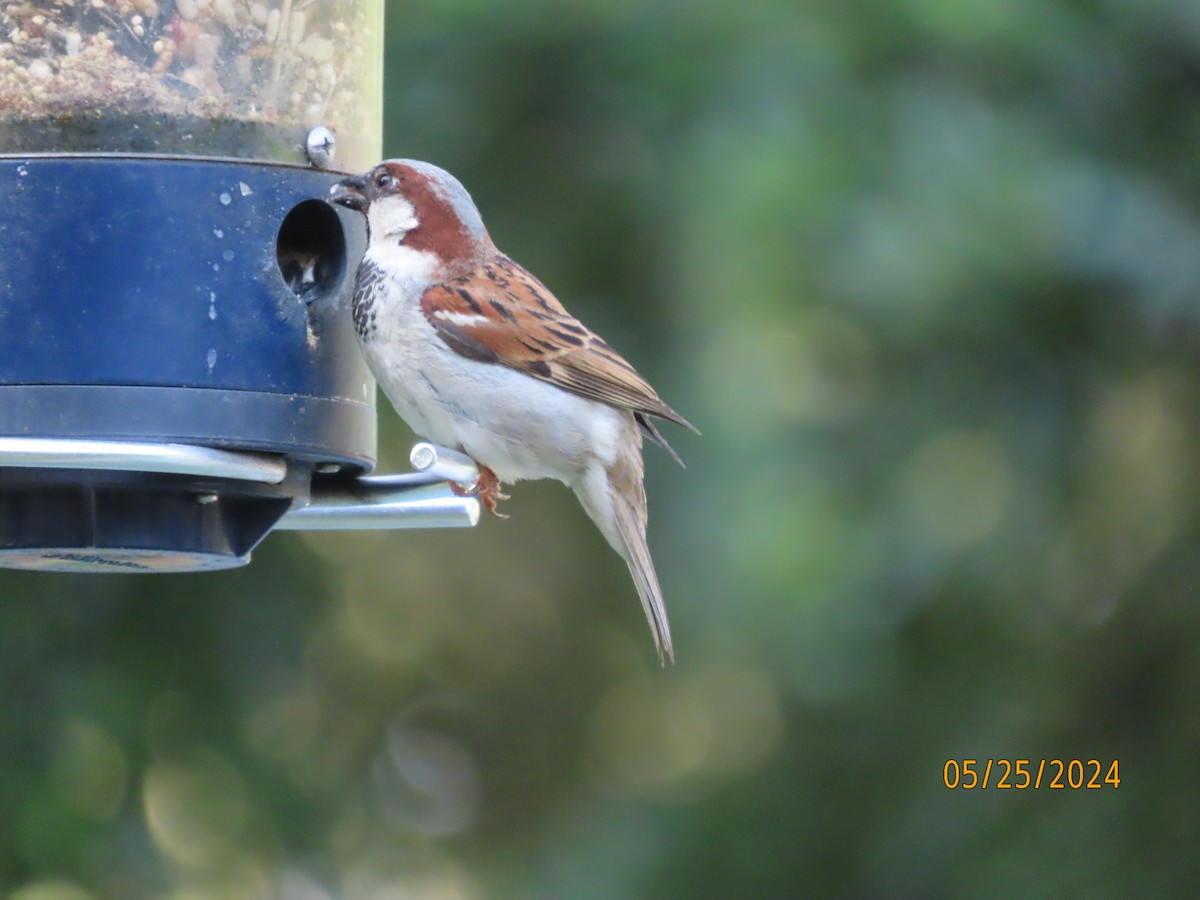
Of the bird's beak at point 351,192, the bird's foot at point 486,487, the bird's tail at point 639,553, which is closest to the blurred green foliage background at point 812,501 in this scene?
the bird's tail at point 639,553

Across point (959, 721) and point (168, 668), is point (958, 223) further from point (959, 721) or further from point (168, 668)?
point (168, 668)

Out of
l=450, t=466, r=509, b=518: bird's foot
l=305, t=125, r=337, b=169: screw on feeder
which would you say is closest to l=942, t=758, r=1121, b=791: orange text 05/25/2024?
l=450, t=466, r=509, b=518: bird's foot

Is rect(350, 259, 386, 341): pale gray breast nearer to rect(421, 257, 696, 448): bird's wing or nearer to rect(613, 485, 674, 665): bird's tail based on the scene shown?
rect(421, 257, 696, 448): bird's wing

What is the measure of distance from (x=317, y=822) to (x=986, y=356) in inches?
89.5

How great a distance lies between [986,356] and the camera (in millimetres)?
4691

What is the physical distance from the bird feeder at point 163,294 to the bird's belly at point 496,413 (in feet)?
0.93

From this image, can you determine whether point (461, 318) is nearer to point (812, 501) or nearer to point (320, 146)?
point (320, 146)

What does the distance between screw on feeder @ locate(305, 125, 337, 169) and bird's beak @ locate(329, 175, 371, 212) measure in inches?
1.9

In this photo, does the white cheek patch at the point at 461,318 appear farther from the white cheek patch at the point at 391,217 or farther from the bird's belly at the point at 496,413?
the white cheek patch at the point at 391,217

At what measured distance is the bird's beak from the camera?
10.8ft

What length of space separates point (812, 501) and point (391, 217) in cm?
127

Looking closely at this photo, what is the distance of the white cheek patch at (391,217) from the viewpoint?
11.4 feet

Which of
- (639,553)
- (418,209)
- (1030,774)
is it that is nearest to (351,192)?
(418,209)

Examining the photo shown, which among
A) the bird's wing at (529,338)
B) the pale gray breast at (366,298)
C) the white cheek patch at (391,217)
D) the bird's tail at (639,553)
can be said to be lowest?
the bird's tail at (639,553)
